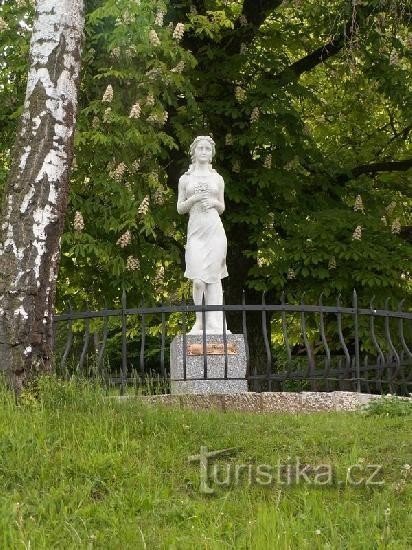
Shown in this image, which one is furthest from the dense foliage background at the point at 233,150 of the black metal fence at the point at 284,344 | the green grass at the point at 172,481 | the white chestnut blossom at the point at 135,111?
the green grass at the point at 172,481

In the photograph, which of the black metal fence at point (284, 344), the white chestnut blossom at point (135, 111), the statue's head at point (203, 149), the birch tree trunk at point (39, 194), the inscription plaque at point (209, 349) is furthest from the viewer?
the white chestnut blossom at point (135, 111)

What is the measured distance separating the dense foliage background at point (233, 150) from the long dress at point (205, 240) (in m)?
0.93

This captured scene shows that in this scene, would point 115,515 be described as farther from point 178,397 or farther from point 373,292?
point 373,292

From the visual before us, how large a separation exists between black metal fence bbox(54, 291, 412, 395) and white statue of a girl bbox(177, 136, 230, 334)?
0.38 m

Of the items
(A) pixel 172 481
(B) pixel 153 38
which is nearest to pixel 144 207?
(B) pixel 153 38

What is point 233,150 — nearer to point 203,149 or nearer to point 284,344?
point 203,149

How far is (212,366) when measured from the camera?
8.99 m

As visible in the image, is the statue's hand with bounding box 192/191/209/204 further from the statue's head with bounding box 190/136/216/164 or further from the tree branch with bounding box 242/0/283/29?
the tree branch with bounding box 242/0/283/29

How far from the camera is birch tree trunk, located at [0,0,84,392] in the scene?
6.72 metres

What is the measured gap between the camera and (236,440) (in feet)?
19.2

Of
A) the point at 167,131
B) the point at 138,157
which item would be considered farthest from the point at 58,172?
the point at 167,131

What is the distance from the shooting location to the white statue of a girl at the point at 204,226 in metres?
9.86

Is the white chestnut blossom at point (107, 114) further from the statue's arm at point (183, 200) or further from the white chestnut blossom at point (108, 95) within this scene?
the statue's arm at point (183, 200)

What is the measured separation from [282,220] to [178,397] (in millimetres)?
5822
